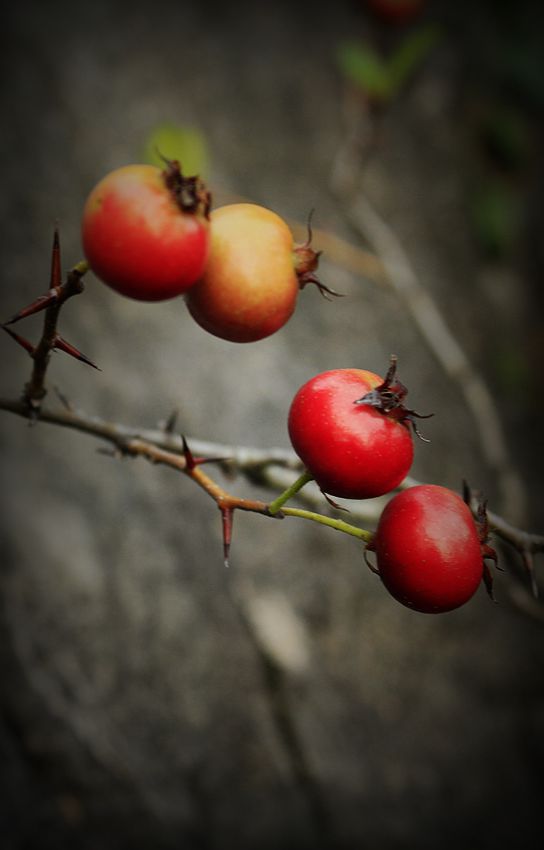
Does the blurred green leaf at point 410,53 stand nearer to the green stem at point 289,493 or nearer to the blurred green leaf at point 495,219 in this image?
the blurred green leaf at point 495,219

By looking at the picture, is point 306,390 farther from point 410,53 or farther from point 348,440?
point 410,53

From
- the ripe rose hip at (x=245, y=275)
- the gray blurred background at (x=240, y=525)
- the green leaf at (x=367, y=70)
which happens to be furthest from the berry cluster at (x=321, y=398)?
the green leaf at (x=367, y=70)

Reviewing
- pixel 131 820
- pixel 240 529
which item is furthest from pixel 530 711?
pixel 131 820

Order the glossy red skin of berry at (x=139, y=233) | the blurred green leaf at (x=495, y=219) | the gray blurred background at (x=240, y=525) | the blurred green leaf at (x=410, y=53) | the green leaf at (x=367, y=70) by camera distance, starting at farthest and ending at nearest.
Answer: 1. the blurred green leaf at (x=495, y=219)
2. the green leaf at (x=367, y=70)
3. the blurred green leaf at (x=410, y=53)
4. the gray blurred background at (x=240, y=525)
5. the glossy red skin of berry at (x=139, y=233)

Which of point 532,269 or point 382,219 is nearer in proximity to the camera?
point 382,219

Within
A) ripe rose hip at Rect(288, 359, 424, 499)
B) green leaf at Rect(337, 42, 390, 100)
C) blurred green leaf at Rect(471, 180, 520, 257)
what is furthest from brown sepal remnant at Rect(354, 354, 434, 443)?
blurred green leaf at Rect(471, 180, 520, 257)

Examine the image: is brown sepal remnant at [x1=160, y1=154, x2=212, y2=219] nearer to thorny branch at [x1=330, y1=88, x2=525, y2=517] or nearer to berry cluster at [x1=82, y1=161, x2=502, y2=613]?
berry cluster at [x1=82, y1=161, x2=502, y2=613]

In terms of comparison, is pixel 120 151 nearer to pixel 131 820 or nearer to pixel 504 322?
pixel 504 322
